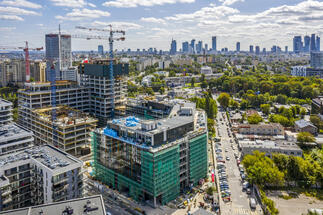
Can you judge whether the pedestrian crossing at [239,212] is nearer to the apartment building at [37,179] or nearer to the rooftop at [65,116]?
the apartment building at [37,179]

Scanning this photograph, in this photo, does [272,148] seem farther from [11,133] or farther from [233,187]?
[11,133]

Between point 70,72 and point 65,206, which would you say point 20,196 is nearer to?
point 65,206

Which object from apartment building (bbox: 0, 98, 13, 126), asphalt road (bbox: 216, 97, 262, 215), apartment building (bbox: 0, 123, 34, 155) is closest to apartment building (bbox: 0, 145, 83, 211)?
apartment building (bbox: 0, 123, 34, 155)

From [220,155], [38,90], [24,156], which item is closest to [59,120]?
[38,90]

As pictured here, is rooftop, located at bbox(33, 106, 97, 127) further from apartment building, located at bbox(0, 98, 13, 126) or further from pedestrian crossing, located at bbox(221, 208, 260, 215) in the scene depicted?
pedestrian crossing, located at bbox(221, 208, 260, 215)

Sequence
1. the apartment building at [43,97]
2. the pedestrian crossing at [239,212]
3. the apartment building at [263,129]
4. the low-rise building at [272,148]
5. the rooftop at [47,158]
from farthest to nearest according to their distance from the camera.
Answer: the apartment building at [263,129] < the apartment building at [43,97] < the low-rise building at [272,148] < the pedestrian crossing at [239,212] < the rooftop at [47,158]

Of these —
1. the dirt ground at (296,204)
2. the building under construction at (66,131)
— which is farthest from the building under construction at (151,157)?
the dirt ground at (296,204)

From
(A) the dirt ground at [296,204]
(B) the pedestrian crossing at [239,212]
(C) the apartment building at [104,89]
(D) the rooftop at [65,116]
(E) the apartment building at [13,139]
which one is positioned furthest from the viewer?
(C) the apartment building at [104,89]
